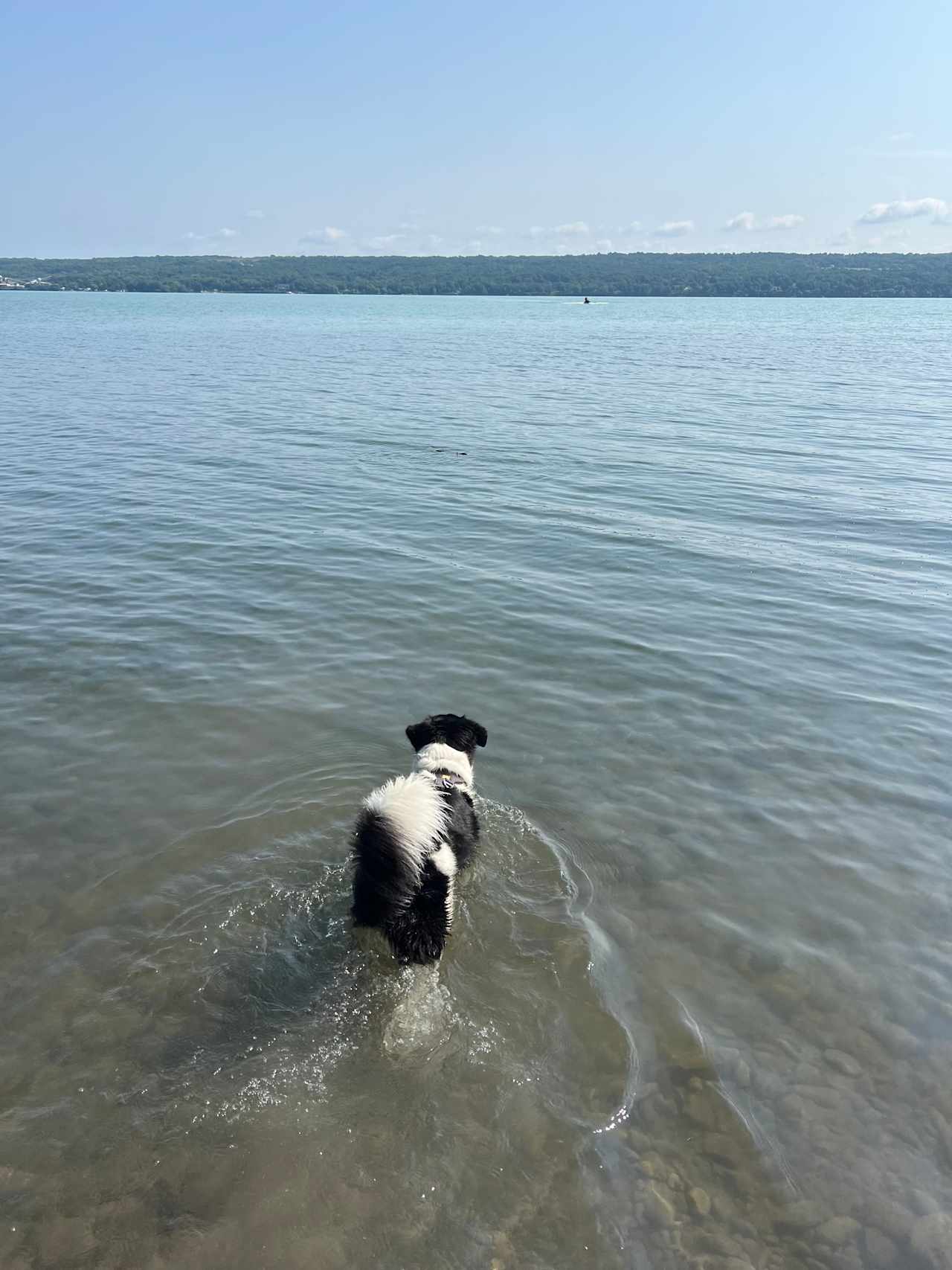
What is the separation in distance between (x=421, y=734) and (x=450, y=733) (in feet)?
0.81

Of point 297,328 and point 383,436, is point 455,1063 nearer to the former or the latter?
point 383,436

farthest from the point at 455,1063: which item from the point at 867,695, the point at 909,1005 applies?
the point at 867,695

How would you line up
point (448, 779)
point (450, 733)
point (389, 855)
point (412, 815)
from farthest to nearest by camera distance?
point (450, 733) < point (448, 779) < point (412, 815) < point (389, 855)

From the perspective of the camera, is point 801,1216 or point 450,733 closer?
point 801,1216

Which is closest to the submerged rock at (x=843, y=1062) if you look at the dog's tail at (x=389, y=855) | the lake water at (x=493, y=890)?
the lake water at (x=493, y=890)

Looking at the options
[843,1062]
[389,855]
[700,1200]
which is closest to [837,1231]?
[700,1200]

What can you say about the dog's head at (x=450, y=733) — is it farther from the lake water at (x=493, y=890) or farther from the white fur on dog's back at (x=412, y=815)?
the white fur on dog's back at (x=412, y=815)

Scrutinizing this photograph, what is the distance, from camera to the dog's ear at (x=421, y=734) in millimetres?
6812

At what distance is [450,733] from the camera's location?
678 cm

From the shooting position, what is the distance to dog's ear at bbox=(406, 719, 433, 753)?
6812 mm

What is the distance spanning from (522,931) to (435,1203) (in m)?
1.98

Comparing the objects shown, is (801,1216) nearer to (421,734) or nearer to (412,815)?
(412,815)

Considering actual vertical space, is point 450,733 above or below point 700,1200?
above

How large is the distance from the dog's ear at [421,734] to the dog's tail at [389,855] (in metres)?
1.74
